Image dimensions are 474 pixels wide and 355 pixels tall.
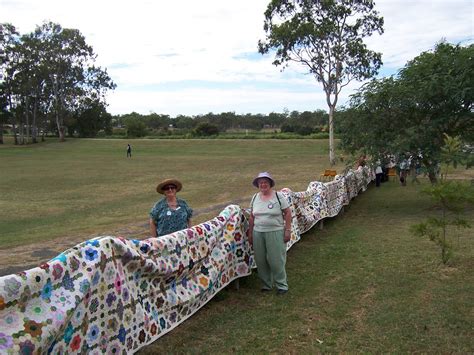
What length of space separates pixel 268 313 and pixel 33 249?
5705 mm

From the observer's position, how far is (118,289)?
3822 millimetres

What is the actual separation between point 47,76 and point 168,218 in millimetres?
66773

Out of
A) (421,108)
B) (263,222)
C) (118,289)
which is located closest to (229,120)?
(421,108)

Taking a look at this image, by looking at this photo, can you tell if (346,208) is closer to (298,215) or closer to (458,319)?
(298,215)

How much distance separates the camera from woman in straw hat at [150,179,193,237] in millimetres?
5685

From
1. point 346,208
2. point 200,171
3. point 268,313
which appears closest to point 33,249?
point 268,313

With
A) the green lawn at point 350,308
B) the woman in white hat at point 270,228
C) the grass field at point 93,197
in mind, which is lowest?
the grass field at point 93,197

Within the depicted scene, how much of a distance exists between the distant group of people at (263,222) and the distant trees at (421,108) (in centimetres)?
725

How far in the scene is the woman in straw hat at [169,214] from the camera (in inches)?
224

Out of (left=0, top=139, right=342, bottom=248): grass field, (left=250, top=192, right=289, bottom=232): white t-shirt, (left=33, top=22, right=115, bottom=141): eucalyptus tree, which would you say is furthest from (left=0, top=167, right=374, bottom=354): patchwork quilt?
(left=33, top=22, right=115, bottom=141): eucalyptus tree

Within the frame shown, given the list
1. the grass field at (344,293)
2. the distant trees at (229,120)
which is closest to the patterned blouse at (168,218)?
the grass field at (344,293)

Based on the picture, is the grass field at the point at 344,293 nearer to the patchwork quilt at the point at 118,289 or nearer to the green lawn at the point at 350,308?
the green lawn at the point at 350,308

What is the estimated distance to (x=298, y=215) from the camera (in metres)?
9.08

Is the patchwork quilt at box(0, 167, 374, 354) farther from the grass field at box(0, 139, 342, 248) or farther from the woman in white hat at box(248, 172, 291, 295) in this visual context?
Answer: the grass field at box(0, 139, 342, 248)
